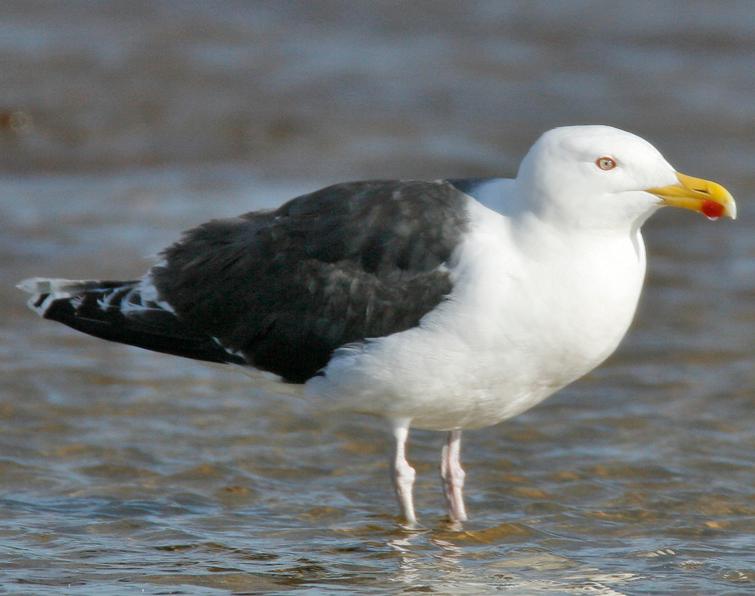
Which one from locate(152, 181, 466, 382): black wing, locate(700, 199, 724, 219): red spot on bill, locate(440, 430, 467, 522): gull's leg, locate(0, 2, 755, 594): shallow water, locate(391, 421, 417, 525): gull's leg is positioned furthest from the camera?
locate(440, 430, 467, 522): gull's leg

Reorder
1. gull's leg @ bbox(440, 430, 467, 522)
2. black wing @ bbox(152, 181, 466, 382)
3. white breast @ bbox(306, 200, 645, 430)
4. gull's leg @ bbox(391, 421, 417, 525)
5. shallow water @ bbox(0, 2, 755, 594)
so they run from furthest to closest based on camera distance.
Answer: gull's leg @ bbox(440, 430, 467, 522) → gull's leg @ bbox(391, 421, 417, 525) → shallow water @ bbox(0, 2, 755, 594) → black wing @ bbox(152, 181, 466, 382) → white breast @ bbox(306, 200, 645, 430)

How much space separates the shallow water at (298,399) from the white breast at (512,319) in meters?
0.74

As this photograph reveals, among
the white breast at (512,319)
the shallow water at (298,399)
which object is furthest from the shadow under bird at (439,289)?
the shallow water at (298,399)

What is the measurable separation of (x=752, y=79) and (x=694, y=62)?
2.62 feet

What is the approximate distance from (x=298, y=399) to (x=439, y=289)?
177 cm

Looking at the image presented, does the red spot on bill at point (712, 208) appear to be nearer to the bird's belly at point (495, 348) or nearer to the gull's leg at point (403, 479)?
the bird's belly at point (495, 348)

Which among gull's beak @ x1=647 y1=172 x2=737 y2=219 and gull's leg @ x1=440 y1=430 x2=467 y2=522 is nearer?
gull's beak @ x1=647 y1=172 x2=737 y2=219

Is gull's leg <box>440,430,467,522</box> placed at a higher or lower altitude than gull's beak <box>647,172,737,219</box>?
lower

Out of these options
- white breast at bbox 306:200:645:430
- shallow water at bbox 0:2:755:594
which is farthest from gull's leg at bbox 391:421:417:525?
white breast at bbox 306:200:645:430

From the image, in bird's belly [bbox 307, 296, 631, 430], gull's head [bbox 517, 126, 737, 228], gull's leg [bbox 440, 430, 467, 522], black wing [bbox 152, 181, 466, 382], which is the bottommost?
gull's leg [bbox 440, 430, 467, 522]

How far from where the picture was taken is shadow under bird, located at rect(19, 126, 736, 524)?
228 inches

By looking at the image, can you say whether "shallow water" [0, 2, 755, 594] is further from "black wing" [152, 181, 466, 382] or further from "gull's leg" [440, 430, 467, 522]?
"black wing" [152, 181, 466, 382]

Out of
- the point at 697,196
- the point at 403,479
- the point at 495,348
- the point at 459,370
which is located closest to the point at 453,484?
the point at 403,479

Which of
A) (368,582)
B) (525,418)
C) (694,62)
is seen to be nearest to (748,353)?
(525,418)
